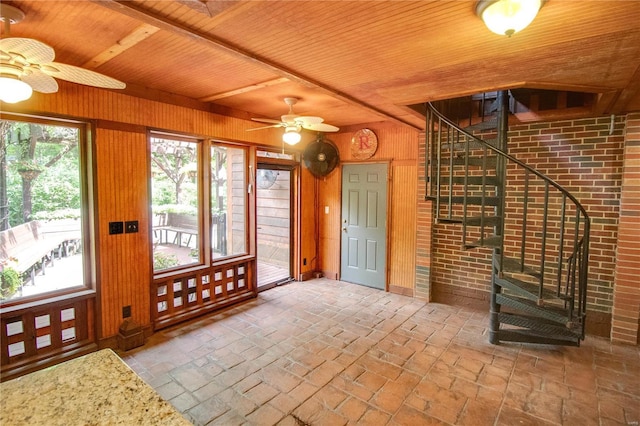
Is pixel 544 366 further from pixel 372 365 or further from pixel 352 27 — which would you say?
pixel 352 27

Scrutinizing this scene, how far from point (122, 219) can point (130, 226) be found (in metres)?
0.11

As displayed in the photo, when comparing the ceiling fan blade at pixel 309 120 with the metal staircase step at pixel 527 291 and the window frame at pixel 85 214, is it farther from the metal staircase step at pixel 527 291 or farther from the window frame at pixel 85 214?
the metal staircase step at pixel 527 291

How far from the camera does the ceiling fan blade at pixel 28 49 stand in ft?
4.98

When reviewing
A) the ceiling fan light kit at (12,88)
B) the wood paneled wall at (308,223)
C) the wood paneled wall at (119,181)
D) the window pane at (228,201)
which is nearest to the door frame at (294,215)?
the wood paneled wall at (308,223)

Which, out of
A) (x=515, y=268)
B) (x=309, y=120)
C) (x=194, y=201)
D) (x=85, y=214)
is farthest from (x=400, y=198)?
(x=85, y=214)

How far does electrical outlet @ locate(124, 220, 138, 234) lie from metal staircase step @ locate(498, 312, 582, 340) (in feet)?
12.6

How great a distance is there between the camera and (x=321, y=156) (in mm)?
5156

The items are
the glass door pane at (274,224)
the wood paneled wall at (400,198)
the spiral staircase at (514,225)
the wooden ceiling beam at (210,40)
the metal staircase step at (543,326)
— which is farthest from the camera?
the glass door pane at (274,224)

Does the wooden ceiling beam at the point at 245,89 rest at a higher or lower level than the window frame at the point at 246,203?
higher

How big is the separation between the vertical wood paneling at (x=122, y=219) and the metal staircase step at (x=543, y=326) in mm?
3747

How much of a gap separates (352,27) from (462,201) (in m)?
1.96

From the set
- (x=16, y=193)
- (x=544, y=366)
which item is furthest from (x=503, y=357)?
(x=16, y=193)

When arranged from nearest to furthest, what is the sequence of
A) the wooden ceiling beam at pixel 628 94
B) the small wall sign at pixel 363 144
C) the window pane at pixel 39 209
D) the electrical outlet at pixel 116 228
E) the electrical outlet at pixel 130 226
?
1. the wooden ceiling beam at pixel 628 94
2. the window pane at pixel 39 209
3. the electrical outlet at pixel 116 228
4. the electrical outlet at pixel 130 226
5. the small wall sign at pixel 363 144

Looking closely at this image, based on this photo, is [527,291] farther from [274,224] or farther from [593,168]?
[274,224]
